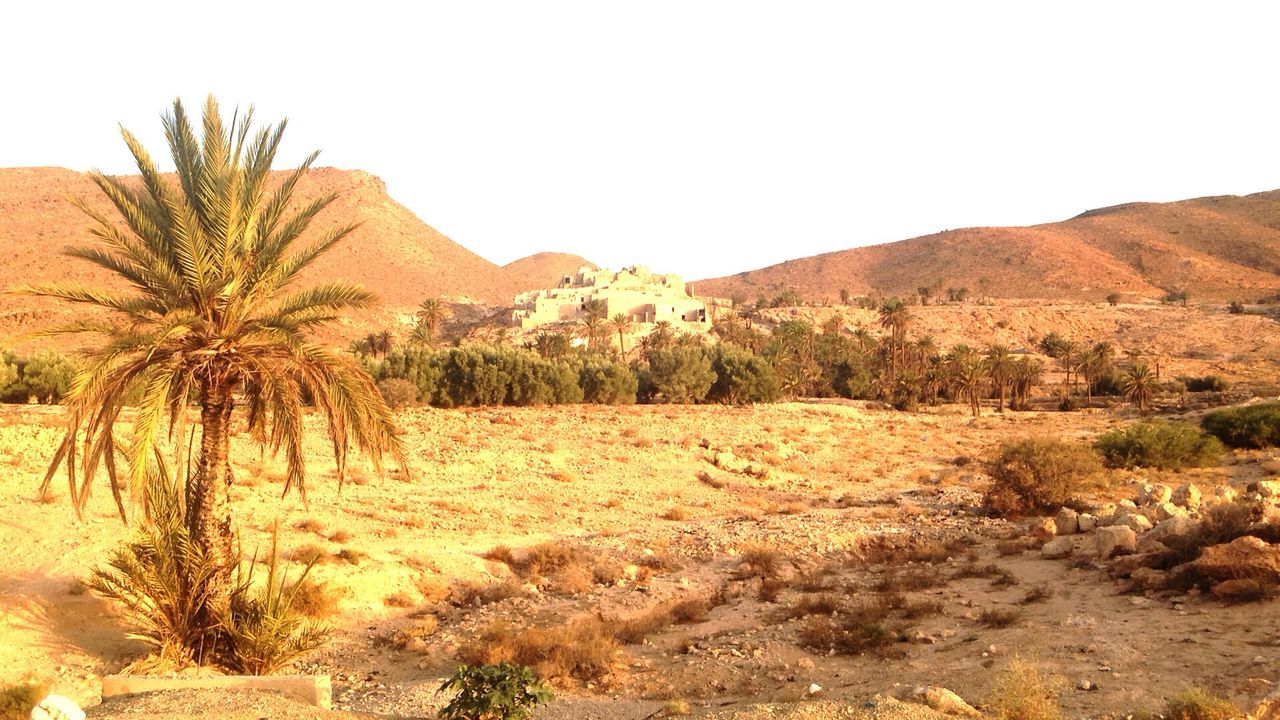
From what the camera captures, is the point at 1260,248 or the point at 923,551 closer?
the point at 923,551

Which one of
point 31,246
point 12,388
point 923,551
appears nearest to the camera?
point 923,551

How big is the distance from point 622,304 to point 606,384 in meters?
48.2

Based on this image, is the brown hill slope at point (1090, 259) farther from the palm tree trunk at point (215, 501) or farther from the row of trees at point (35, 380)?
the palm tree trunk at point (215, 501)

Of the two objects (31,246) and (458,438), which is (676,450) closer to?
(458,438)

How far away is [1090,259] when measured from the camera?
120188mm

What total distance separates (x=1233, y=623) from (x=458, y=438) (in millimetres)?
22052

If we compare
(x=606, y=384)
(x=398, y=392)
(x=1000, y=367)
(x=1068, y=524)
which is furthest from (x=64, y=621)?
(x=1000, y=367)

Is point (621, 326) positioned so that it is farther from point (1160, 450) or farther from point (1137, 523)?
point (1137, 523)

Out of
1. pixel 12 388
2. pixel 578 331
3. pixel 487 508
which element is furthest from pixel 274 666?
pixel 578 331

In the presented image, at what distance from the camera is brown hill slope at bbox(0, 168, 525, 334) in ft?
229

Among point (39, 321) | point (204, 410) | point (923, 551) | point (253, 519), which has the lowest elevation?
point (923, 551)

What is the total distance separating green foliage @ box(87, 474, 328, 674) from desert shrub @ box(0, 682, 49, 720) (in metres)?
1.12

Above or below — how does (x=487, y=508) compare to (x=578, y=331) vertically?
below

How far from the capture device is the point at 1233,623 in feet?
33.4
